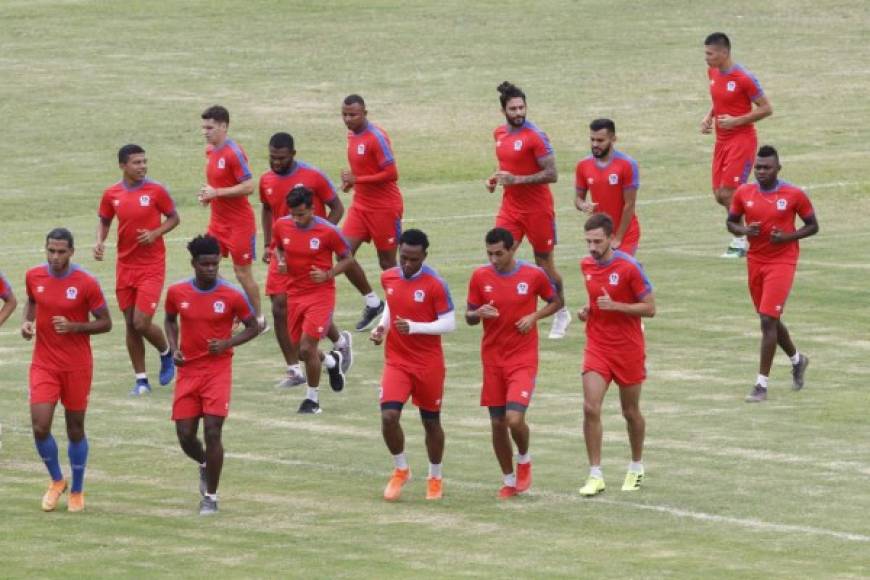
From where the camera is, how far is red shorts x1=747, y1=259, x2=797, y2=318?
22484 millimetres

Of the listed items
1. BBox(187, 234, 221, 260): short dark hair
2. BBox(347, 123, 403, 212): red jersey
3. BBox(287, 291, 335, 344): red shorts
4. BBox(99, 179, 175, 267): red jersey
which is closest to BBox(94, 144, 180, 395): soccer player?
BBox(99, 179, 175, 267): red jersey

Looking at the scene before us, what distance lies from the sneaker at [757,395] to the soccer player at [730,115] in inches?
261

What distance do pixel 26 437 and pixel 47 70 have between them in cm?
3458

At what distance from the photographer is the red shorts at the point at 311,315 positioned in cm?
2245

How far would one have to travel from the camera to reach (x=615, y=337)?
18.9m

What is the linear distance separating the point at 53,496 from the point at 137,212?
17.7 feet

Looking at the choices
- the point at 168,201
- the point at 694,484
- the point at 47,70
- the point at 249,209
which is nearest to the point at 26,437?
the point at 168,201

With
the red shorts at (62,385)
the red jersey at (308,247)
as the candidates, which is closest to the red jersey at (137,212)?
the red jersey at (308,247)

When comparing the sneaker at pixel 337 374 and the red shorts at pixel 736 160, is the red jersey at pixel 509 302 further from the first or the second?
the red shorts at pixel 736 160

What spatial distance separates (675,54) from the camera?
56.6 metres

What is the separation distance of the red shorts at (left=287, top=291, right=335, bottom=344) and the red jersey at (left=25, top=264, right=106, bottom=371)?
12.9ft

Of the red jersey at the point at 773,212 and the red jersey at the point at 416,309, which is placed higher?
the red jersey at the point at 773,212

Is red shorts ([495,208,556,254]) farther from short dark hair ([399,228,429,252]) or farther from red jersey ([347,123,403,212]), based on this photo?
short dark hair ([399,228,429,252])

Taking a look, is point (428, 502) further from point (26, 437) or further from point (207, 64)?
point (207, 64)
